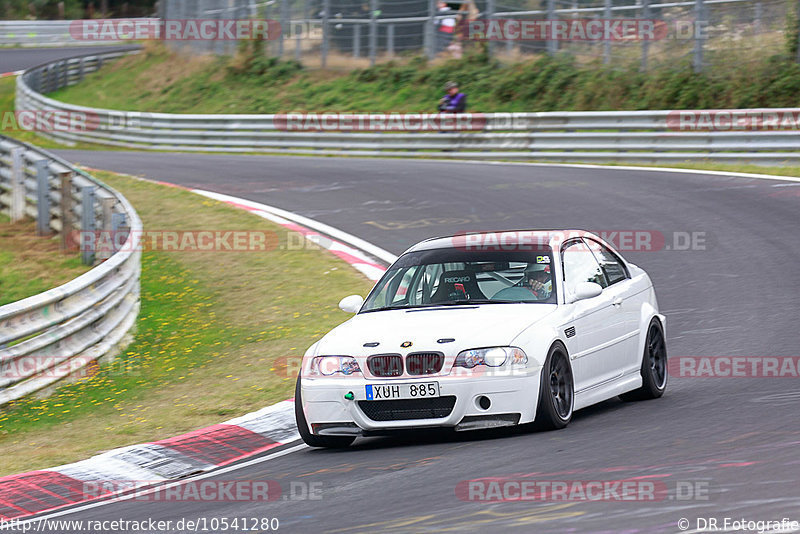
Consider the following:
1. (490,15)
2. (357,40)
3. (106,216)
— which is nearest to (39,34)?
(357,40)

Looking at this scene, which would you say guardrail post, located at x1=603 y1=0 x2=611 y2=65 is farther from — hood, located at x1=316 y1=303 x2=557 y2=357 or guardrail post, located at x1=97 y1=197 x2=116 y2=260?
hood, located at x1=316 y1=303 x2=557 y2=357

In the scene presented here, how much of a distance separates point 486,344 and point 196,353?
5.30 meters

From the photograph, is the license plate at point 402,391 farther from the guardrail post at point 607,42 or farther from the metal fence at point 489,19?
the guardrail post at point 607,42

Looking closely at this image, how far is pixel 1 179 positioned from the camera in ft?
63.8

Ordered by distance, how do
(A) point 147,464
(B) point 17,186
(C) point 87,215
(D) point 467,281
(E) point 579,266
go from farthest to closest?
(B) point 17,186, (C) point 87,215, (E) point 579,266, (D) point 467,281, (A) point 147,464

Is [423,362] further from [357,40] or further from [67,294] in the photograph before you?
[357,40]

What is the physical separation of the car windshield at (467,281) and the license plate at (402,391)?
3.44ft

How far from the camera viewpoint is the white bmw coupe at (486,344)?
302 inches

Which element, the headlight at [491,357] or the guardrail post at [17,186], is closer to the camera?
the headlight at [491,357]

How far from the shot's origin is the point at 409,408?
7715mm

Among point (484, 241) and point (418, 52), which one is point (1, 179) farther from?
point (418, 52)

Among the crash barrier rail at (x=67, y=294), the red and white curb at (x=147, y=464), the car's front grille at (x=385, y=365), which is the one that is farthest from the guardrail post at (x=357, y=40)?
the car's front grille at (x=385, y=365)

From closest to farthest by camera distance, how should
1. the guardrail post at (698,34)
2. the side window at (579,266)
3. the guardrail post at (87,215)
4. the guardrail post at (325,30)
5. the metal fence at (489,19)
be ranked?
1. the side window at (579,266)
2. the guardrail post at (87,215)
3. the guardrail post at (698,34)
4. the metal fence at (489,19)
5. the guardrail post at (325,30)

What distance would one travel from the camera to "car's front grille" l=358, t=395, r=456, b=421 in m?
7.67
